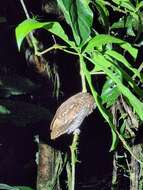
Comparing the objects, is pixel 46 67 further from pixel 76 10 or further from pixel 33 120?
pixel 76 10

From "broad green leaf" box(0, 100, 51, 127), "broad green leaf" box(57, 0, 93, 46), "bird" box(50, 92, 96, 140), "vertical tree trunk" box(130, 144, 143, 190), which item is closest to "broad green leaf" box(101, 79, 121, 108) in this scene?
"broad green leaf" box(0, 100, 51, 127)

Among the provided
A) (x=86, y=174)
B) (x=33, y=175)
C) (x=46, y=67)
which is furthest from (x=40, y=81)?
(x=86, y=174)

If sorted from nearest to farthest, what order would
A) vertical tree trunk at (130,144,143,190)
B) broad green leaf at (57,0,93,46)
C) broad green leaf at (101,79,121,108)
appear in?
broad green leaf at (57,0,93,46), broad green leaf at (101,79,121,108), vertical tree trunk at (130,144,143,190)

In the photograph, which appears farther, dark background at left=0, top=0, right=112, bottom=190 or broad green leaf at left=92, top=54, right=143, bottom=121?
dark background at left=0, top=0, right=112, bottom=190

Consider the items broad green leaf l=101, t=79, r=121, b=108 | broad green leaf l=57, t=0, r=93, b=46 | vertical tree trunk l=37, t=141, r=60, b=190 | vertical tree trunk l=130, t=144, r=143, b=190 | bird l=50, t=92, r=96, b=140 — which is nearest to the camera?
broad green leaf l=57, t=0, r=93, b=46

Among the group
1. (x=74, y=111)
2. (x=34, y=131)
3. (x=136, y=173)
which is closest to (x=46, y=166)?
(x=34, y=131)

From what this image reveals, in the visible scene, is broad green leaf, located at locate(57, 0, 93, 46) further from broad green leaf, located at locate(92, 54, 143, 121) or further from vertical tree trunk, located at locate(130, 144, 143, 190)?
vertical tree trunk, located at locate(130, 144, 143, 190)
